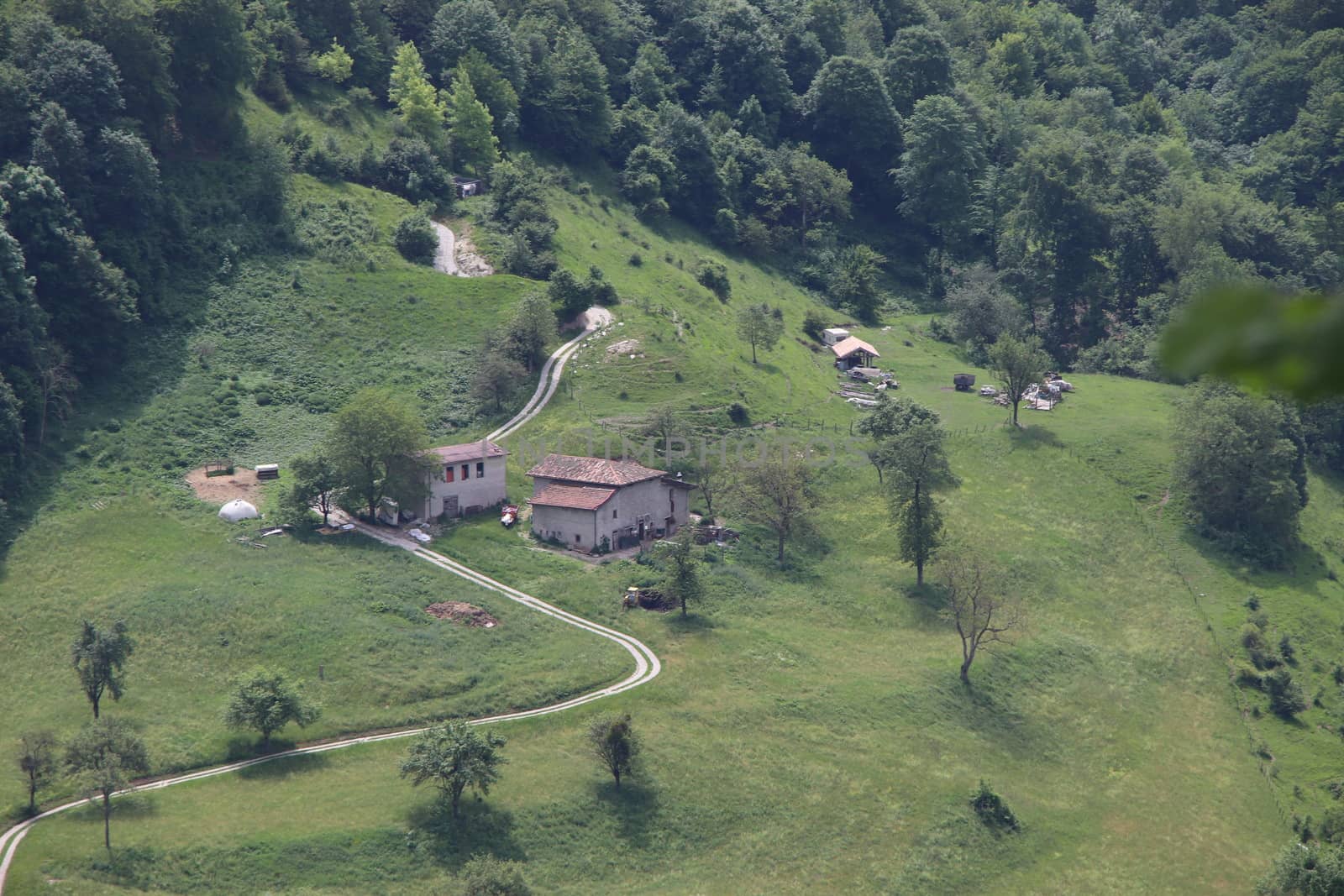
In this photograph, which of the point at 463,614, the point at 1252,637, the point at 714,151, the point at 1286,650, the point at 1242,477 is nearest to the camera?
the point at 463,614

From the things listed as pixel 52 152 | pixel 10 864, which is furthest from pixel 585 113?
pixel 10 864

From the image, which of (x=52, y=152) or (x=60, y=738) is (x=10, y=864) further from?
(x=52, y=152)

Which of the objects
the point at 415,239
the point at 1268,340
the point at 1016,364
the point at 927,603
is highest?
the point at 415,239

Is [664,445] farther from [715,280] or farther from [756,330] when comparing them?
[715,280]

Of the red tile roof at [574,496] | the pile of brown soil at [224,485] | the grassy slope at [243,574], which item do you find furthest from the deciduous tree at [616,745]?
the pile of brown soil at [224,485]

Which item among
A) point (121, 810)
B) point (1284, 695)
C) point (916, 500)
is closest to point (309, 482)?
point (121, 810)


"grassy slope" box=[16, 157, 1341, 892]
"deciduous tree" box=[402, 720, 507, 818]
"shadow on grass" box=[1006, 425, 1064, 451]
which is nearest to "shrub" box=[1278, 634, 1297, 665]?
"grassy slope" box=[16, 157, 1341, 892]

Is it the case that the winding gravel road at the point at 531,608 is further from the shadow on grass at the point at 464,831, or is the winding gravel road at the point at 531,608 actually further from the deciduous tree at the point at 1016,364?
the deciduous tree at the point at 1016,364
